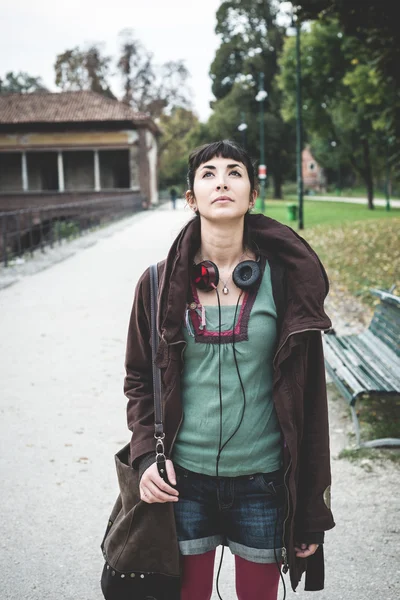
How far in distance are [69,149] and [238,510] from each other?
47.7 meters

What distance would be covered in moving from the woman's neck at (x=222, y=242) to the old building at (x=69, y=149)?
1684 inches

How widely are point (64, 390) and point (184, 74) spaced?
64.1 metres

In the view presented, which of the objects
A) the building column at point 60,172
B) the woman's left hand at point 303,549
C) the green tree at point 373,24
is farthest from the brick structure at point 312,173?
the woman's left hand at point 303,549

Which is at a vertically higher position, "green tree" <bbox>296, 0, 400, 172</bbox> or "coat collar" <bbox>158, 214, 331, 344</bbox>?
"green tree" <bbox>296, 0, 400, 172</bbox>

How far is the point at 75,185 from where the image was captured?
4969 centimetres

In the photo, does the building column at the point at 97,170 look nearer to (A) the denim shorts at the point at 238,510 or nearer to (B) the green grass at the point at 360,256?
(B) the green grass at the point at 360,256

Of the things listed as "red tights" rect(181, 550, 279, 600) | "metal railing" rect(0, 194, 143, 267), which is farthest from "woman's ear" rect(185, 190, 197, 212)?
"metal railing" rect(0, 194, 143, 267)

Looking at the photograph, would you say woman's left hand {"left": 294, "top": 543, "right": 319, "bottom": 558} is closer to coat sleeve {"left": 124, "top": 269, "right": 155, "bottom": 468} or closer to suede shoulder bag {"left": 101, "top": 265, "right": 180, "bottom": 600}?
suede shoulder bag {"left": 101, "top": 265, "right": 180, "bottom": 600}

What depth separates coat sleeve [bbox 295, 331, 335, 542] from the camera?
214cm

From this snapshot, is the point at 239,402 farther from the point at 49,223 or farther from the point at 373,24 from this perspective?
the point at 49,223

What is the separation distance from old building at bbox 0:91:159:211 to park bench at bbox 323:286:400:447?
128ft

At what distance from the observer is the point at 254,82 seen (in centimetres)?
5516

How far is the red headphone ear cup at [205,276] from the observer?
215 centimetres

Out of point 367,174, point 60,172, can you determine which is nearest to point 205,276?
point 367,174
